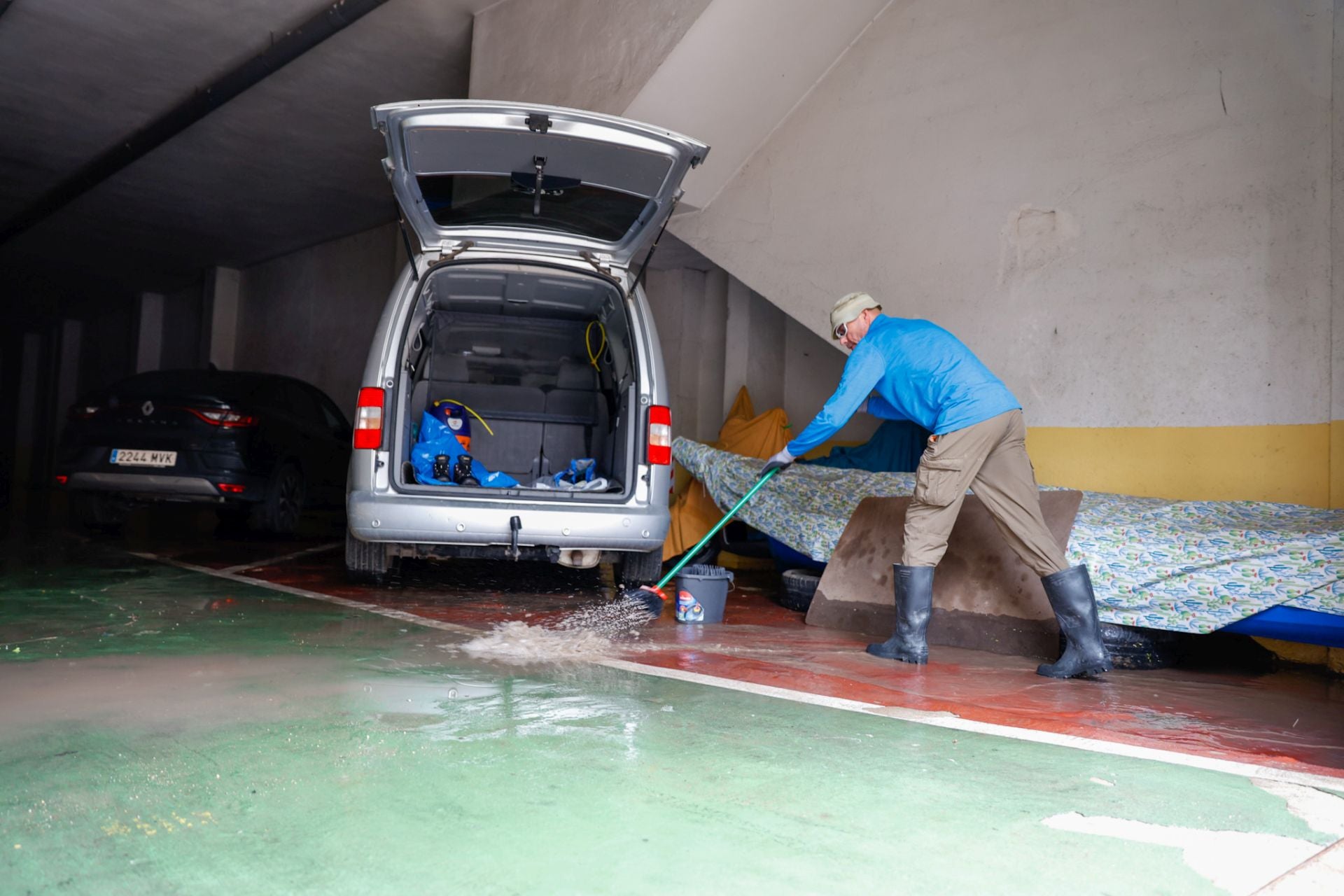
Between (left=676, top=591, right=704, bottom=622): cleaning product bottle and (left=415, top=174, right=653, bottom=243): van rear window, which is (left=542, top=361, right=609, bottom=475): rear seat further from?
(left=676, top=591, right=704, bottom=622): cleaning product bottle

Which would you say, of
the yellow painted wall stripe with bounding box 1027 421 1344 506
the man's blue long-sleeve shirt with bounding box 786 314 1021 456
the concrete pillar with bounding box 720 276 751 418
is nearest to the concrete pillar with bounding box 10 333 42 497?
the concrete pillar with bounding box 720 276 751 418

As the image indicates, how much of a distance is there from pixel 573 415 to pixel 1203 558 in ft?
11.4

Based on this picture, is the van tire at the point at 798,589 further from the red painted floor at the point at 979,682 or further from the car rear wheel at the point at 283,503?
the car rear wheel at the point at 283,503

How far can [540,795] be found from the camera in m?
1.97

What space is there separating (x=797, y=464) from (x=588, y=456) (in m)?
1.29

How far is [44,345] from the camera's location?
21547 millimetres

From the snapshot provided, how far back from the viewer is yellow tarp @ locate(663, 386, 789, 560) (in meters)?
6.45

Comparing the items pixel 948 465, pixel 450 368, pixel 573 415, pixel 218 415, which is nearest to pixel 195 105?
pixel 218 415

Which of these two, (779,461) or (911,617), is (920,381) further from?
(911,617)

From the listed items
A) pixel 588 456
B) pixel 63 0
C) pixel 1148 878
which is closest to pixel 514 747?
pixel 1148 878

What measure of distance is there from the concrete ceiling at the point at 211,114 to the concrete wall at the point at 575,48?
42cm

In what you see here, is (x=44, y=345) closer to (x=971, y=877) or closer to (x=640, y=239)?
(x=640, y=239)

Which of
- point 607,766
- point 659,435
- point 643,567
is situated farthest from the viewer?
point 643,567

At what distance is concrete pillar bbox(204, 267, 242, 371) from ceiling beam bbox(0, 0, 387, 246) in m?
2.66
